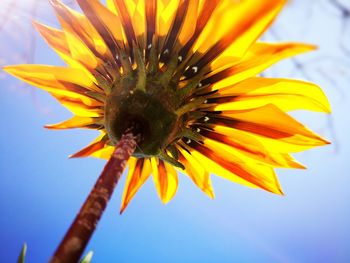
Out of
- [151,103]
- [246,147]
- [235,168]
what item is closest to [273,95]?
[246,147]

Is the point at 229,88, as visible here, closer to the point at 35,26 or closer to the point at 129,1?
the point at 129,1

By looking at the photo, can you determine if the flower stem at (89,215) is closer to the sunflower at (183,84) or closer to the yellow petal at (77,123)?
the sunflower at (183,84)

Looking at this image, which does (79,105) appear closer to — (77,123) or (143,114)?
(77,123)

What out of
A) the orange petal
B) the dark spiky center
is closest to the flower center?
the dark spiky center

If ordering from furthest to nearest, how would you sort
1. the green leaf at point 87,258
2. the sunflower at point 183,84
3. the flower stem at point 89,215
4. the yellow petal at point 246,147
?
the green leaf at point 87,258, the yellow petal at point 246,147, the sunflower at point 183,84, the flower stem at point 89,215

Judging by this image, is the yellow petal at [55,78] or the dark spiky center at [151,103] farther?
the yellow petal at [55,78]

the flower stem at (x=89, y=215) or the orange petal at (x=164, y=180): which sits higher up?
the orange petal at (x=164, y=180)

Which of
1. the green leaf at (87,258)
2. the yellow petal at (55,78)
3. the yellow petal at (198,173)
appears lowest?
the green leaf at (87,258)

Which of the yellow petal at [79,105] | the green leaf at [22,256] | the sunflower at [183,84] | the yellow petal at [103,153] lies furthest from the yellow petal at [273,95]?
the green leaf at [22,256]
